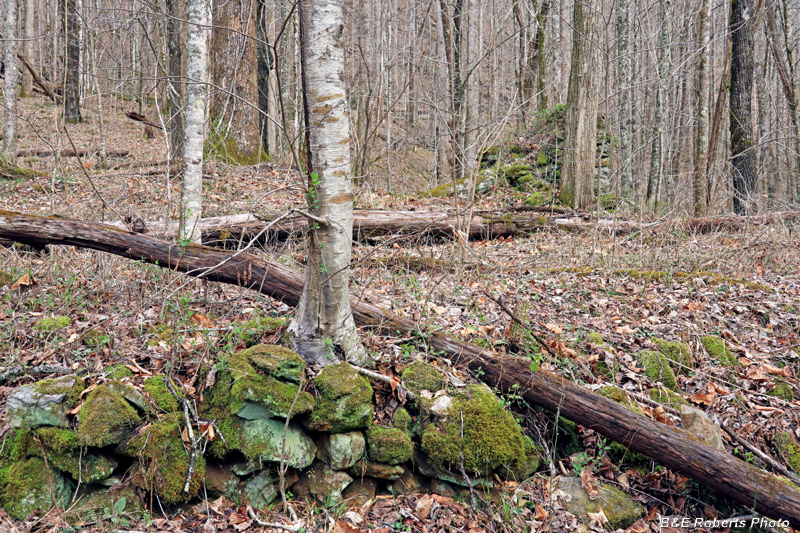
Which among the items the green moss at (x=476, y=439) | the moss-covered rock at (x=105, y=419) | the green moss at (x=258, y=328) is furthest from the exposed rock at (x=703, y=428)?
the moss-covered rock at (x=105, y=419)

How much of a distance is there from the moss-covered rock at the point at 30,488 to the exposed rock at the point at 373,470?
6.09ft

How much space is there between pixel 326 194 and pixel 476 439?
209 centimetres

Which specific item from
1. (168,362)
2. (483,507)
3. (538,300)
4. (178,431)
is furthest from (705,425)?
(168,362)

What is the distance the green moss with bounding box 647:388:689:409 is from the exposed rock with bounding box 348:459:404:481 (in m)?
2.24

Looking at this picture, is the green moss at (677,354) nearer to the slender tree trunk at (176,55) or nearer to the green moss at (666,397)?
the green moss at (666,397)

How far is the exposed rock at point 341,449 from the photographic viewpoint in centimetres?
350

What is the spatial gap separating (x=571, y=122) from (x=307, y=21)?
788 centimetres

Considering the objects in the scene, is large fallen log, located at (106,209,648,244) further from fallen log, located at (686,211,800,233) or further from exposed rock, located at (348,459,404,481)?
exposed rock, located at (348,459,404,481)

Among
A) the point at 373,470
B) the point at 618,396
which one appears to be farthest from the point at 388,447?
the point at 618,396

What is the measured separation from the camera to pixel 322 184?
11.9 feet

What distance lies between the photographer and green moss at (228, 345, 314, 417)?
11.4ft

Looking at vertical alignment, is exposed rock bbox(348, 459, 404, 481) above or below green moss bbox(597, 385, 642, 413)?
below

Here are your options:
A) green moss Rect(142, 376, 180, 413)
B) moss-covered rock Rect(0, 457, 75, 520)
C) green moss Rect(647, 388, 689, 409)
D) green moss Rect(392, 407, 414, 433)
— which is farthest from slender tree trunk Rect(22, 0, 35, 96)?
green moss Rect(647, 388, 689, 409)

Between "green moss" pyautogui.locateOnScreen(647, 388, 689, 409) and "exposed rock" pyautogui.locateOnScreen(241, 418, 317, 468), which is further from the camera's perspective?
"green moss" pyautogui.locateOnScreen(647, 388, 689, 409)
